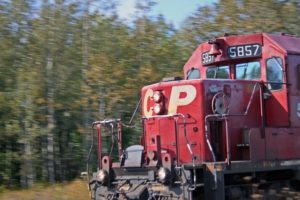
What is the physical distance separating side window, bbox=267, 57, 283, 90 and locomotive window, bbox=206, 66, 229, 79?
34.4 inches

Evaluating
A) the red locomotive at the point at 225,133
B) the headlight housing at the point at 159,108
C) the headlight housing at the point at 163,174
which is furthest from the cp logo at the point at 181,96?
the headlight housing at the point at 163,174

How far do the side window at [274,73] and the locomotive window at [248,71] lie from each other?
0.70 ft

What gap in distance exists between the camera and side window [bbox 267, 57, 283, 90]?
31.8 ft

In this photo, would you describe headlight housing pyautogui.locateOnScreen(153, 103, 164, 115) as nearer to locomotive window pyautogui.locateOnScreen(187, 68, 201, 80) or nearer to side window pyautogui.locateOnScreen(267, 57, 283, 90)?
locomotive window pyautogui.locateOnScreen(187, 68, 201, 80)

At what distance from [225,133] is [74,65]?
12810 millimetres

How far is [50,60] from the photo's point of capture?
806 inches

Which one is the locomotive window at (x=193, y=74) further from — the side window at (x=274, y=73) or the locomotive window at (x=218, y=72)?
the side window at (x=274, y=73)

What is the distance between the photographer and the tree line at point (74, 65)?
19688 millimetres

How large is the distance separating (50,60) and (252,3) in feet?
25.8

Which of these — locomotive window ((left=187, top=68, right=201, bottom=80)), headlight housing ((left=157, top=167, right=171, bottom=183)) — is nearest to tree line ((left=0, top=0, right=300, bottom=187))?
locomotive window ((left=187, top=68, right=201, bottom=80))

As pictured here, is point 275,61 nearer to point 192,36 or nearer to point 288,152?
point 288,152

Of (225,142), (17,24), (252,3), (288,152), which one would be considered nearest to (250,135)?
(225,142)

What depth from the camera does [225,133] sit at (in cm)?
921

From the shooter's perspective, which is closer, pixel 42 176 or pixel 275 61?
pixel 275 61
